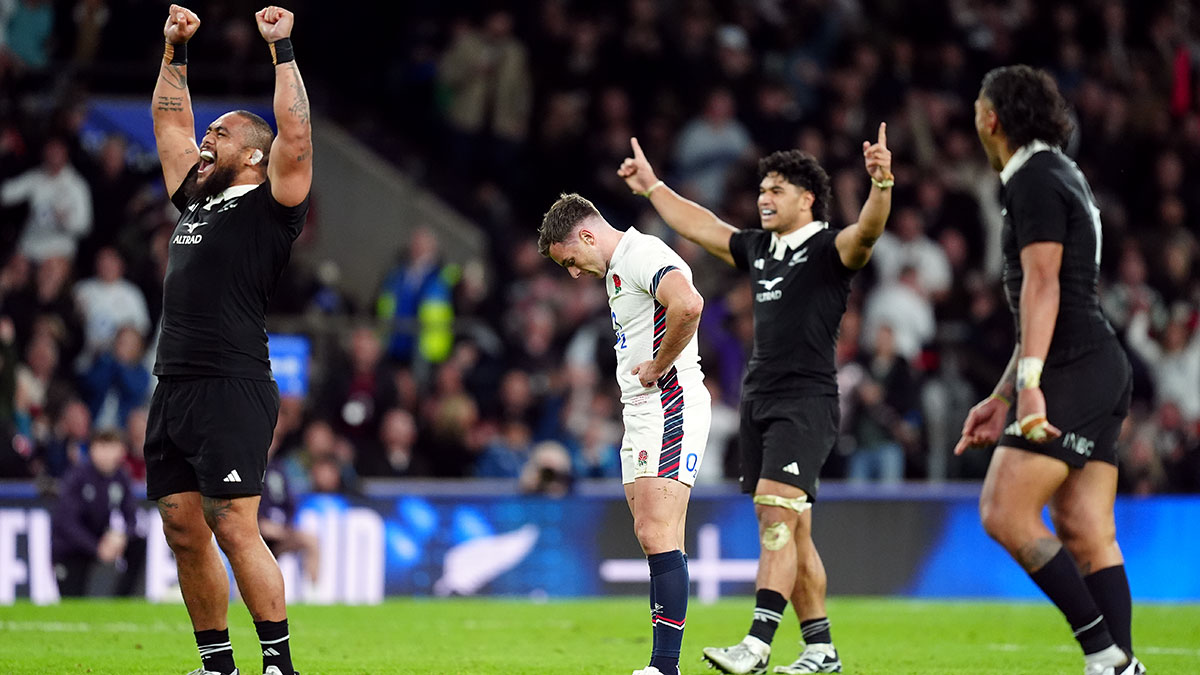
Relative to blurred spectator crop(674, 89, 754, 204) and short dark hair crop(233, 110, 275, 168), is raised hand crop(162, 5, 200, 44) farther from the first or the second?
blurred spectator crop(674, 89, 754, 204)

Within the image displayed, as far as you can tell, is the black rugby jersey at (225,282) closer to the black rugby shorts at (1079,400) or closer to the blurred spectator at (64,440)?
the black rugby shorts at (1079,400)

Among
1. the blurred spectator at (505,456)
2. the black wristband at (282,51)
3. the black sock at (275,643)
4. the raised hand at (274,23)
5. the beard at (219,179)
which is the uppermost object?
the raised hand at (274,23)

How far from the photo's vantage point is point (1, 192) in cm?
1703

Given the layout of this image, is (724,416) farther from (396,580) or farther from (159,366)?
(159,366)

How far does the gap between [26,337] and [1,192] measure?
197 centimetres

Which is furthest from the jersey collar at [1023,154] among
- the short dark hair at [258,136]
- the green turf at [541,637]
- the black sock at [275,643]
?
the black sock at [275,643]

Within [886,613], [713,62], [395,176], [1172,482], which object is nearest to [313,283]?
[395,176]

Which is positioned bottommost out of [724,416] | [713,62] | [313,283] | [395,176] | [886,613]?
[886,613]

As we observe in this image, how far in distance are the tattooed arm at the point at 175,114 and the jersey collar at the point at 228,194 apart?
35 cm

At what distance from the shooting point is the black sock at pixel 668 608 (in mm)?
7445

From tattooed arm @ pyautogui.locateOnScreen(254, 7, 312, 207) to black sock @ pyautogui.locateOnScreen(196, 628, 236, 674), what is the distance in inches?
78.5

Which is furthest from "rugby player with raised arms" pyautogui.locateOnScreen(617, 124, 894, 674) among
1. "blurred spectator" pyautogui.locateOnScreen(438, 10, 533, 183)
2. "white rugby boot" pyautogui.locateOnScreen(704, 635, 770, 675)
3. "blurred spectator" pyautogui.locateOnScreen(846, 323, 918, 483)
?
"blurred spectator" pyautogui.locateOnScreen(438, 10, 533, 183)

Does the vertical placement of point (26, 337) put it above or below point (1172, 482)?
above

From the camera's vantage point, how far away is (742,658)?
8273mm
